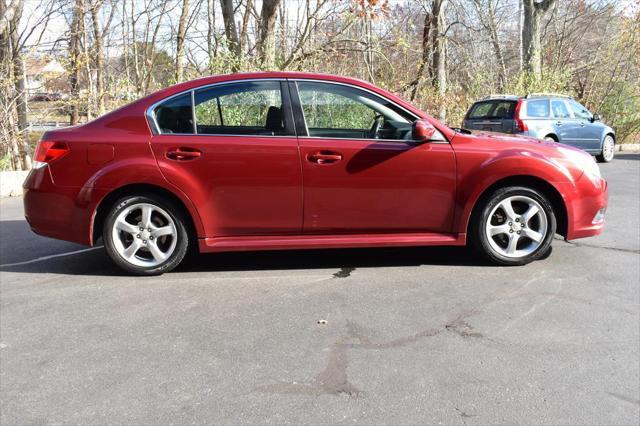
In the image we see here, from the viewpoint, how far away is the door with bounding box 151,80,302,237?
4.65m

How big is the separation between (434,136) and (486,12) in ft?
65.7

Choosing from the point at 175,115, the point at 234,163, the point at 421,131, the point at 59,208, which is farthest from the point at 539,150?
the point at 59,208

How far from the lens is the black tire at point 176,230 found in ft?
15.4

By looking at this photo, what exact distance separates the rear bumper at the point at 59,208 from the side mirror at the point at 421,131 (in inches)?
107

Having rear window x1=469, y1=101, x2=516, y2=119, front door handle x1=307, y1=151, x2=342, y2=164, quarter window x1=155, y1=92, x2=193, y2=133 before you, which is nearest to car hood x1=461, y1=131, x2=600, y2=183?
front door handle x1=307, y1=151, x2=342, y2=164

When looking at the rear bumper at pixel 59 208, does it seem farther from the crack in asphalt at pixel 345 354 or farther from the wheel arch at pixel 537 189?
the wheel arch at pixel 537 189

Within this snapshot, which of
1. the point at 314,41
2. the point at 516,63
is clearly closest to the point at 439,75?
the point at 314,41

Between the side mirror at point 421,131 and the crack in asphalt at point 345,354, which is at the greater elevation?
the side mirror at point 421,131

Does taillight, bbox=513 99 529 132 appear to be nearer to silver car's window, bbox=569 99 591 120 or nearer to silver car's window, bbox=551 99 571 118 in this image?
silver car's window, bbox=551 99 571 118

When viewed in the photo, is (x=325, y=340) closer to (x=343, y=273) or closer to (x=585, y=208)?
(x=343, y=273)

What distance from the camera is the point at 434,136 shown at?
481cm

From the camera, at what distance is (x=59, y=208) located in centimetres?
473

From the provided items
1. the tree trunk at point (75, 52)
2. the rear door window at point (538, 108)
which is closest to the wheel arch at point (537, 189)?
the rear door window at point (538, 108)

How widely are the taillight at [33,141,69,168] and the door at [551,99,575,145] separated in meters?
11.7
